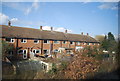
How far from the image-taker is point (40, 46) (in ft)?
64.3

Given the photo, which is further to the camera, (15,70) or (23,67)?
(23,67)

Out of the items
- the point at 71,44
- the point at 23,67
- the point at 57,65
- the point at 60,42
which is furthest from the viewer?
the point at 71,44

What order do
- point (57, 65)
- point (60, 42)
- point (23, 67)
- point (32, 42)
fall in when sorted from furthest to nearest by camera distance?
1. point (60, 42)
2. point (32, 42)
3. point (23, 67)
4. point (57, 65)

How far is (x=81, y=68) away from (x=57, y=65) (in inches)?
65.1

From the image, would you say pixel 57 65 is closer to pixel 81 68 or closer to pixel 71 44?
pixel 81 68

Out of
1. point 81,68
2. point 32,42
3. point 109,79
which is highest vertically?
point 32,42

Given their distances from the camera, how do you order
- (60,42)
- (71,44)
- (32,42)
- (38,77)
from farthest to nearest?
(71,44) → (60,42) → (32,42) → (38,77)

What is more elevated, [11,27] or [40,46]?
[11,27]

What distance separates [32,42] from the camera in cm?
1869

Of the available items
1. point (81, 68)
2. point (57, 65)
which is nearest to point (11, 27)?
point (57, 65)

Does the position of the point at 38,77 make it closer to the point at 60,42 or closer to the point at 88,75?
the point at 88,75

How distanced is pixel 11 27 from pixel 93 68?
57.3 feet

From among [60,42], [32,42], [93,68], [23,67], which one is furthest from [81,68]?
[60,42]

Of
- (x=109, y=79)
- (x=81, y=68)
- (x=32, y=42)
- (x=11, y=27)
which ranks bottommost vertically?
(x=109, y=79)
